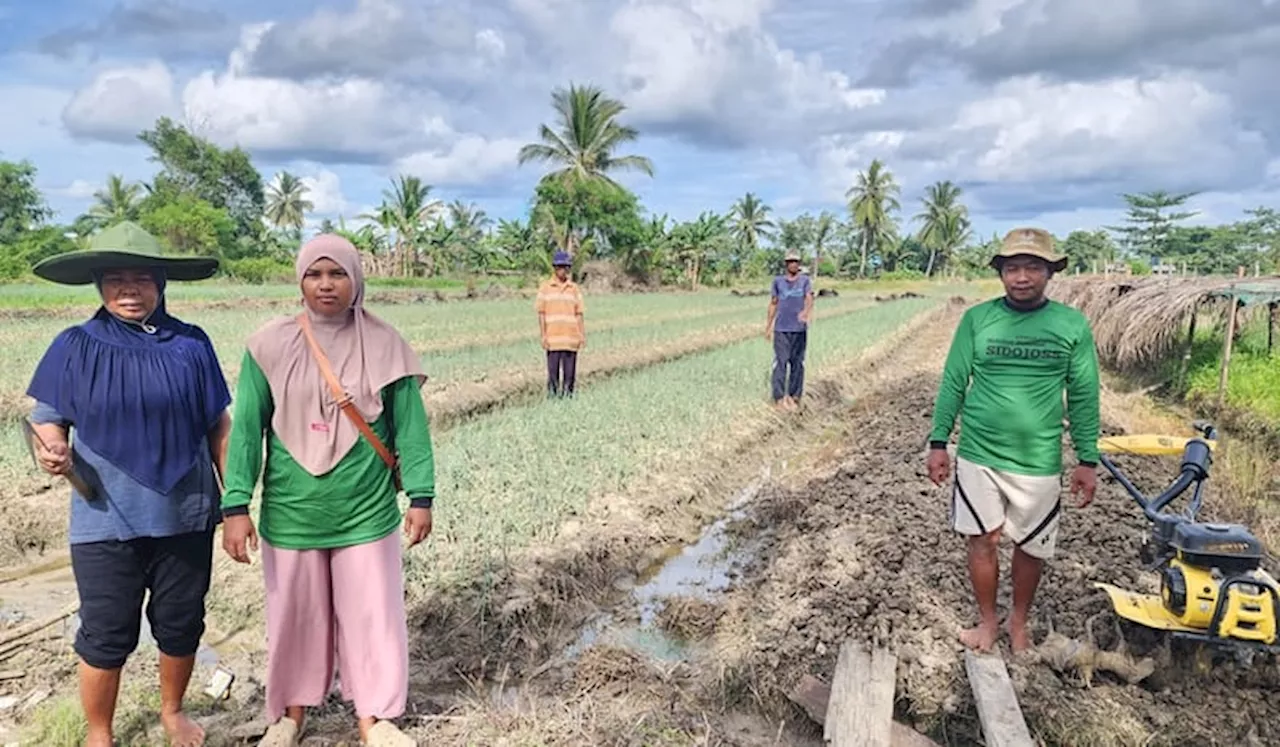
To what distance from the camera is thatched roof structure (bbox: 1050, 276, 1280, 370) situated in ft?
35.1

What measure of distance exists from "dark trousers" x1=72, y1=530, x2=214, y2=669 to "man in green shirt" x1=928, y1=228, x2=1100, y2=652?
2.65 m

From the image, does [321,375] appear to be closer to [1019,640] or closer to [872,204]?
[1019,640]

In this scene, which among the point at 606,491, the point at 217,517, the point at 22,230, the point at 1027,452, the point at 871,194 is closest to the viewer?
the point at 217,517

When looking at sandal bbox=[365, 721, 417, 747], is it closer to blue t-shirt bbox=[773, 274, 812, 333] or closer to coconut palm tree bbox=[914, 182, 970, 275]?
blue t-shirt bbox=[773, 274, 812, 333]

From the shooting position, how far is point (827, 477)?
6527mm

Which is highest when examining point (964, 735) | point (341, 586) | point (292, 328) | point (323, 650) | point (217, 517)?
point (292, 328)

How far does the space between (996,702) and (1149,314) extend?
11.0 m

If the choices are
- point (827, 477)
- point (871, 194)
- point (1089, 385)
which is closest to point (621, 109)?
point (871, 194)

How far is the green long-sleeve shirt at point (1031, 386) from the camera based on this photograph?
119 inches

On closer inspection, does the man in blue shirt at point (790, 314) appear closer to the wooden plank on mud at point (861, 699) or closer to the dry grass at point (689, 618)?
the dry grass at point (689, 618)

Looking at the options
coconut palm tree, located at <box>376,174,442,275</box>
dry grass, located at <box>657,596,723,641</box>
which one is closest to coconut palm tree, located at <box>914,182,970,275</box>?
coconut palm tree, located at <box>376,174,442,275</box>

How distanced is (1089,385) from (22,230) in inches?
1582

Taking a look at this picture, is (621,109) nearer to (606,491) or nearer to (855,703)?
(606,491)

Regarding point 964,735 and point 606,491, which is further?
point 606,491
